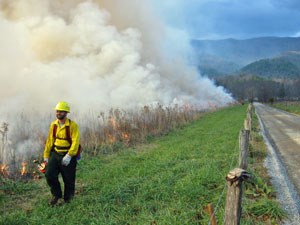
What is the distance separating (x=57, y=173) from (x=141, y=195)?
5.81 ft

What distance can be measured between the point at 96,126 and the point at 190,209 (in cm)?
885

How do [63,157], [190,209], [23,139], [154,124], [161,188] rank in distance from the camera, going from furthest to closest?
[154,124] → [23,139] → [161,188] → [63,157] → [190,209]

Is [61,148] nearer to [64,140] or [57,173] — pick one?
[64,140]

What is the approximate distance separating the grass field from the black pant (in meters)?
0.27

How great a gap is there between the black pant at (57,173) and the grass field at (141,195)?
27 cm

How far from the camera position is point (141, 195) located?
6.23 metres

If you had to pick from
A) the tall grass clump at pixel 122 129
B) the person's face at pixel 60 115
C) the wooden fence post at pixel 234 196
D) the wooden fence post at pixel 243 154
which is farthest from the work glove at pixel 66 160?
the tall grass clump at pixel 122 129

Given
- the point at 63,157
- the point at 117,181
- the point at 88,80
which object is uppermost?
the point at 88,80

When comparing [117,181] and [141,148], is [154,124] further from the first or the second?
[117,181]

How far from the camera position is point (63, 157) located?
238 inches

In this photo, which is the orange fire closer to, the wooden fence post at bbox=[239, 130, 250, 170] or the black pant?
the black pant

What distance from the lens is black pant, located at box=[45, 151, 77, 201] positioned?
6039mm

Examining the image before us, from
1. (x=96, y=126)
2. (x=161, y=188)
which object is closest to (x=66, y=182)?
(x=161, y=188)

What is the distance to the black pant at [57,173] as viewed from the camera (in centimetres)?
604
